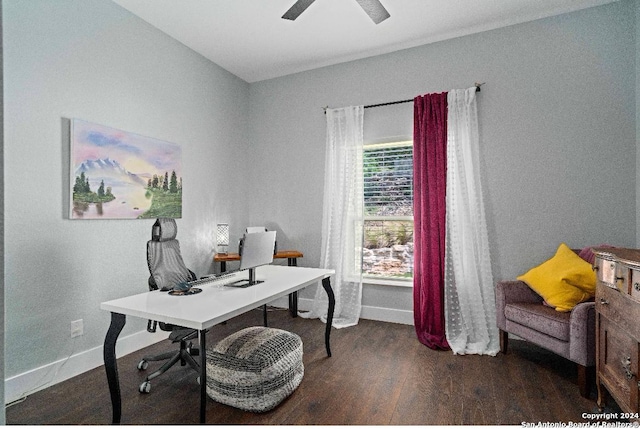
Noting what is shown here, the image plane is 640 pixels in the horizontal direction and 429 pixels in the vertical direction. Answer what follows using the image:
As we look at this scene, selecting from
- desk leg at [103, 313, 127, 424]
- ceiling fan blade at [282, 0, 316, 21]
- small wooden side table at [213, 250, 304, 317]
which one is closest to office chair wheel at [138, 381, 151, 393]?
desk leg at [103, 313, 127, 424]

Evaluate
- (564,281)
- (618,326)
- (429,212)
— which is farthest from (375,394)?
(429,212)

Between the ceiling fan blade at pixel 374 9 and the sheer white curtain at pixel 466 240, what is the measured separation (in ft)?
3.74

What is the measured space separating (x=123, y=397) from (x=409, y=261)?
9.25 ft

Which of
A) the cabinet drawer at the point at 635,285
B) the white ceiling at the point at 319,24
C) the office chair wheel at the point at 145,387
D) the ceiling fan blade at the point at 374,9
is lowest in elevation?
the office chair wheel at the point at 145,387

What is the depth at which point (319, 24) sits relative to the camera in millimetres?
3254

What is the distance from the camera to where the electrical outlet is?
8.53ft

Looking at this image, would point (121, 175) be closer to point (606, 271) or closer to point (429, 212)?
point (429, 212)

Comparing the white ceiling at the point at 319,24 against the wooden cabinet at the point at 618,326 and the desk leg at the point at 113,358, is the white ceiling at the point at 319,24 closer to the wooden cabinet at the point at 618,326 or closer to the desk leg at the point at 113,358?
the wooden cabinet at the point at 618,326

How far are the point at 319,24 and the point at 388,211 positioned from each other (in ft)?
6.61

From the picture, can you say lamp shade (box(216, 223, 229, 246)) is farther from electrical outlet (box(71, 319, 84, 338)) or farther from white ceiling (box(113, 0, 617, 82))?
white ceiling (box(113, 0, 617, 82))

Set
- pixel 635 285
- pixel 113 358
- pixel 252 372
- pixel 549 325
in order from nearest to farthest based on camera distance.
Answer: pixel 635 285
pixel 113 358
pixel 252 372
pixel 549 325

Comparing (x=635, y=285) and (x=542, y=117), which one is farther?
(x=542, y=117)

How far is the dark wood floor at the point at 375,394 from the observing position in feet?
6.61

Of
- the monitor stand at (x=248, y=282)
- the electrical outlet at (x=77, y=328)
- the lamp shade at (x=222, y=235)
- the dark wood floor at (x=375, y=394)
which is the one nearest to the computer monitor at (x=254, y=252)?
the monitor stand at (x=248, y=282)
